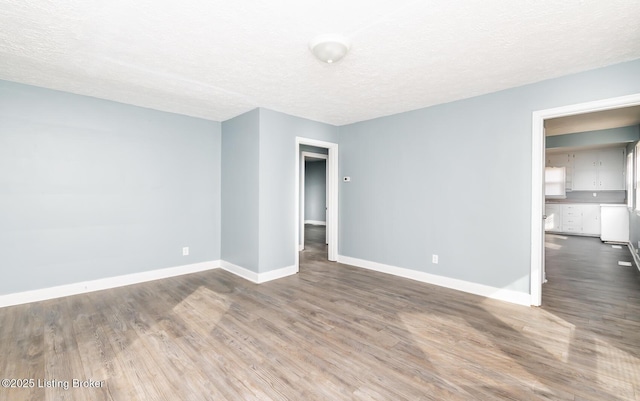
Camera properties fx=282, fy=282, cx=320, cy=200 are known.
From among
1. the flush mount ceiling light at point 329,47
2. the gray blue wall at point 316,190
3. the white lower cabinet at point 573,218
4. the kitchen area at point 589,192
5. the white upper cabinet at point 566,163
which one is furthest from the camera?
the gray blue wall at point 316,190

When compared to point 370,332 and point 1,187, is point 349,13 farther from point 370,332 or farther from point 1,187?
point 1,187

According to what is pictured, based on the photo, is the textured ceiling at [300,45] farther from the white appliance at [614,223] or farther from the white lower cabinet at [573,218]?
the white lower cabinet at [573,218]

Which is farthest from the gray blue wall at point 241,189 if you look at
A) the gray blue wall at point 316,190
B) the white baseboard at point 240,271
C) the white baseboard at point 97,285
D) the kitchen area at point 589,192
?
the kitchen area at point 589,192

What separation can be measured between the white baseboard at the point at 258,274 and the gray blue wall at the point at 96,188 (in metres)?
0.50

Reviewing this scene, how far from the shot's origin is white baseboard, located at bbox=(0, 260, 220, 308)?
323cm

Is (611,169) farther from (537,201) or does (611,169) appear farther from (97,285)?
(97,285)

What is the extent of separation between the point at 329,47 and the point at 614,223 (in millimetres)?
8804

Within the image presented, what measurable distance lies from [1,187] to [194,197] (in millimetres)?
2119

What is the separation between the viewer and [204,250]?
4.77 m

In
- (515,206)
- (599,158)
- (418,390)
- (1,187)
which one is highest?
(599,158)

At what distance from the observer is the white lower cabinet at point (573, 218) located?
7.87 m

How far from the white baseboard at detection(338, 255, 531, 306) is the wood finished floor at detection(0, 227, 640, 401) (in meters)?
0.17

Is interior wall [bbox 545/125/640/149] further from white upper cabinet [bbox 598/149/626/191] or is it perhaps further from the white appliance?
white upper cabinet [bbox 598/149/626/191]

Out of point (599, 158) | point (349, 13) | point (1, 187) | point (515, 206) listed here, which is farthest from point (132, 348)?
point (599, 158)
